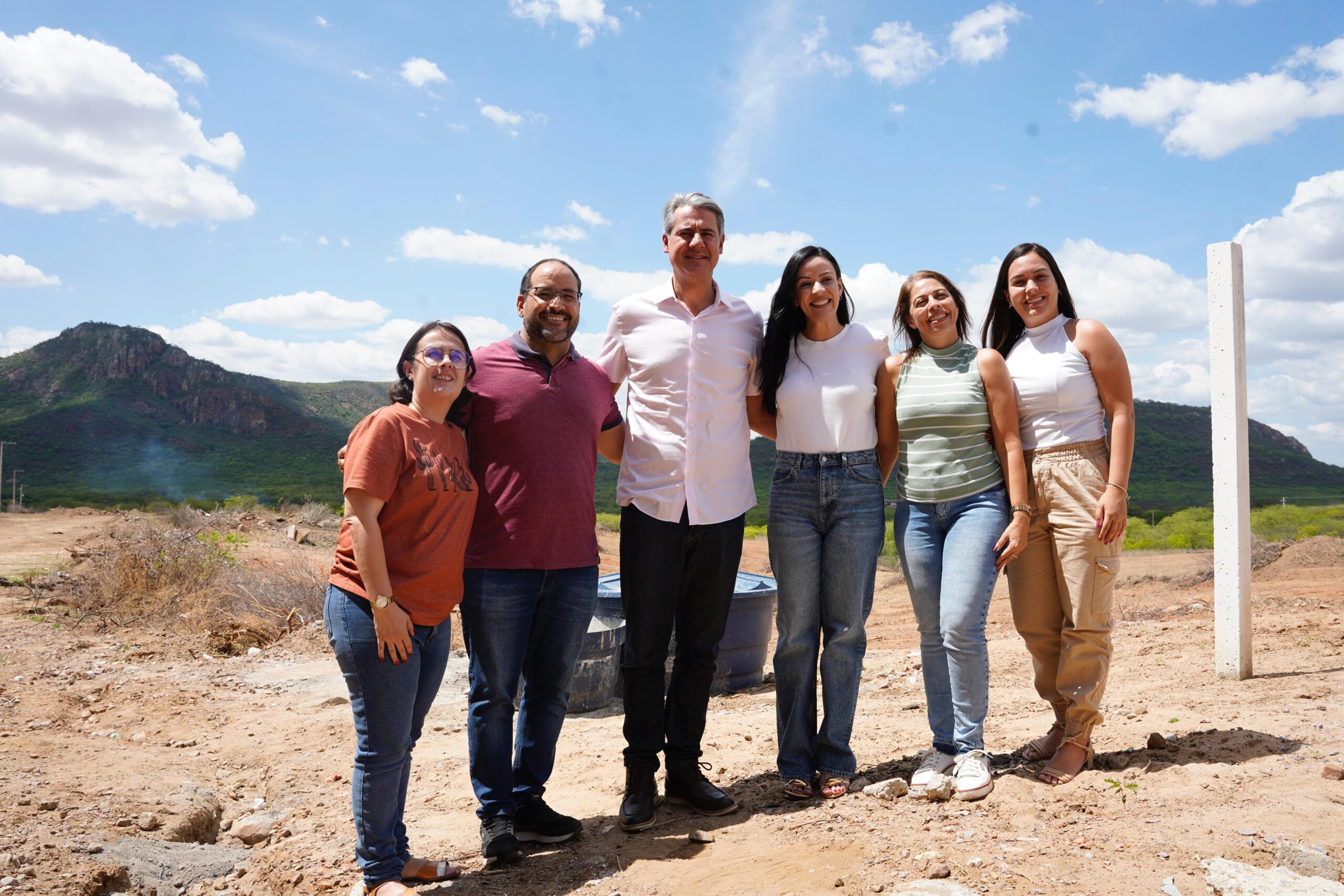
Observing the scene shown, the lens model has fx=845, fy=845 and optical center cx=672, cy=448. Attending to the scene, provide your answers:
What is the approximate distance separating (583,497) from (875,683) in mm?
4231

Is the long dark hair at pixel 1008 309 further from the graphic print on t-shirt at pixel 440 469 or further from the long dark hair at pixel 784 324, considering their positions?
the graphic print on t-shirt at pixel 440 469

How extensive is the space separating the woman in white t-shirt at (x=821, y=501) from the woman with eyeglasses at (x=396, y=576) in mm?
1329

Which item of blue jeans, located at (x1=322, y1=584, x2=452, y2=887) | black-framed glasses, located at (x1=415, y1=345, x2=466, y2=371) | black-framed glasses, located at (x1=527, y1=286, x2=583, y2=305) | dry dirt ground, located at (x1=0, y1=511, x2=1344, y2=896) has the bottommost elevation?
dry dirt ground, located at (x1=0, y1=511, x2=1344, y2=896)

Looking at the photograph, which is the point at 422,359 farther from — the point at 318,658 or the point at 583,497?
the point at 318,658

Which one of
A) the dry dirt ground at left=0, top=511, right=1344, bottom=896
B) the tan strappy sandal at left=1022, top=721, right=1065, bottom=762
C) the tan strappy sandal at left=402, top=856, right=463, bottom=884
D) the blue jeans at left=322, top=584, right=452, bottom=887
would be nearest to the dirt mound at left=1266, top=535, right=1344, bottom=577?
the dry dirt ground at left=0, top=511, right=1344, bottom=896

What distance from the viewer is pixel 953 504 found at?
3.45 meters

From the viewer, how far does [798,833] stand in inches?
127

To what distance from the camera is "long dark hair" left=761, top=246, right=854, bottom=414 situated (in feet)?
11.8

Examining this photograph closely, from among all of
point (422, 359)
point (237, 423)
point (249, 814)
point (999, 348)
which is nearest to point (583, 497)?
point (422, 359)

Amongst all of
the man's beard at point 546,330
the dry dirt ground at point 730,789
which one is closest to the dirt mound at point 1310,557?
the dry dirt ground at point 730,789

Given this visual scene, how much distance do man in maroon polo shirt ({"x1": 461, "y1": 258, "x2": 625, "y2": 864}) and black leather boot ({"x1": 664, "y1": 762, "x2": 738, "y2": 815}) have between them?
516 millimetres

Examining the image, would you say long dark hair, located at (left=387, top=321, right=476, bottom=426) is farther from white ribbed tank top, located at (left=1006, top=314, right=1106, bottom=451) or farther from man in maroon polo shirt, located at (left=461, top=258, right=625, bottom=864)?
white ribbed tank top, located at (left=1006, top=314, right=1106, bottom=451)

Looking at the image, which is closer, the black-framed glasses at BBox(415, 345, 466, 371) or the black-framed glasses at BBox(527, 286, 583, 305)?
the black-framed glasses at BBox(415, 345, 466, 371)

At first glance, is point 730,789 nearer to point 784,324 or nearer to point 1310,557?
point 784,324
